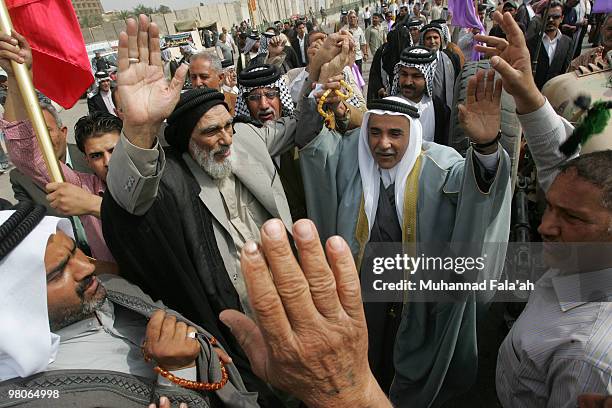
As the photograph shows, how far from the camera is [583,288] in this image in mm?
1389

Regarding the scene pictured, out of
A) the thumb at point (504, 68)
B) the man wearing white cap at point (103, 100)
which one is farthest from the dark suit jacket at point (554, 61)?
the man wearing white cap at point (103, 100)

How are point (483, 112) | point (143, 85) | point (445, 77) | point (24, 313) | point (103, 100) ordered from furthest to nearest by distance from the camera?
1. point (103, 100)
2. point (445, 77)
3. point (483, 112)
4. point (143, 85)
5. point (24, 313)

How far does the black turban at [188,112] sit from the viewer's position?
2.12 meters

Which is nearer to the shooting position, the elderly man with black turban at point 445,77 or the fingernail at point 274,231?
the fingernail at point 274,231

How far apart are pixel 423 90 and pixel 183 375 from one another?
3.39m

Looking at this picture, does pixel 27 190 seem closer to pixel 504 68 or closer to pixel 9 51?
pixel 9 51

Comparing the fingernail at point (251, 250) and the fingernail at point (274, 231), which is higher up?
the fingernail at point (274, 231)

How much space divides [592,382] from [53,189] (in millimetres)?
2184

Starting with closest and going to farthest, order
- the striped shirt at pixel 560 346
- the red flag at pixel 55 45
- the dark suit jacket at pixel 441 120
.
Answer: the striped shirt at pixel 560 346 < the red flag at pixel 55 45 < the dark suit jacket at pixel 441 120

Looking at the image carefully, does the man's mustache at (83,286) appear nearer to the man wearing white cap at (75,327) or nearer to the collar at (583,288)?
the man wearing white cap at (75,327)

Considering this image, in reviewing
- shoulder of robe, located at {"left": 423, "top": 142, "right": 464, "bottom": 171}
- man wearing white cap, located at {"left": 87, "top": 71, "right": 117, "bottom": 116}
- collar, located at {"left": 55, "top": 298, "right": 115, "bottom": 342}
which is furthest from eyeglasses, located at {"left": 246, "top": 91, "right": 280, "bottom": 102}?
man wearing white cap, located at {"left": 87, "top": 71, "right": 117, "bottom": 116}

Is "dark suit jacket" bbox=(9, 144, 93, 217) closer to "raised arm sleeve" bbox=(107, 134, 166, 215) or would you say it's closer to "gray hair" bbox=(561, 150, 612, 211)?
"raised arm sleeve" bbox=(107, 134, 166, 215)

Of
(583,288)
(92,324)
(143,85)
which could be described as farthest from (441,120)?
(92,324)

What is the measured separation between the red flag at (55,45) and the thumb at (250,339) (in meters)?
1.86
